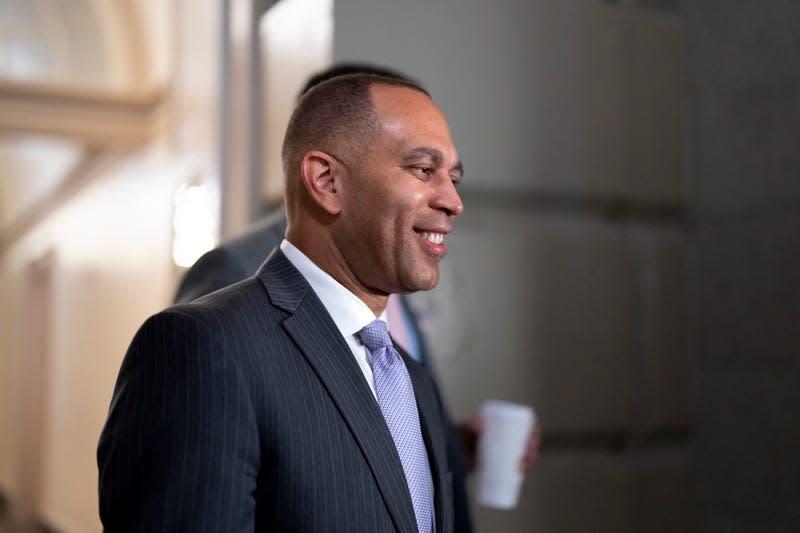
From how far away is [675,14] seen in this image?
4.86 feet

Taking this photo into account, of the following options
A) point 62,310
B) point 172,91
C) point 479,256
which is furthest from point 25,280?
point 479,256

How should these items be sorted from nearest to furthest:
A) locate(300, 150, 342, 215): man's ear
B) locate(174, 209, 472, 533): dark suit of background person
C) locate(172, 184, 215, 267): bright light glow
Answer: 1. locate(300, 150, 342, 215): man's ear
2. locate(174, 209, 472, 533): dark suit of background person
3. locate(172, 184, 215, 267): bright light glow

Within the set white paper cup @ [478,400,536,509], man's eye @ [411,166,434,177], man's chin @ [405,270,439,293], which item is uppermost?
man's eye @ [411,166,434,177]

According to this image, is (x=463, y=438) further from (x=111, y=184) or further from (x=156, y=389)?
(x=111, y=184)

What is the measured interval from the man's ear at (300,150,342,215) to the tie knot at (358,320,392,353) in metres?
0.08

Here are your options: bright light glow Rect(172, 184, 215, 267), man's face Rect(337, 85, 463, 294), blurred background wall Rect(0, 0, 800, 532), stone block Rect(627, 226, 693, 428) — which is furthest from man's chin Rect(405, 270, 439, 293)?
bright light glow Rect(172, 184, 215, 267)

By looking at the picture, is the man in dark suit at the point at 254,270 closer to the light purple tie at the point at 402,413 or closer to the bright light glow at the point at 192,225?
the light purple tie at the point at 402,413

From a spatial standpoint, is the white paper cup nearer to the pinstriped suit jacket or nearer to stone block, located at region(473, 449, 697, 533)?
stone block, located at region(473, 449, 697, 533)

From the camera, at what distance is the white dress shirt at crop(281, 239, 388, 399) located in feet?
2.10

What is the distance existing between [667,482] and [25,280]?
180 inches

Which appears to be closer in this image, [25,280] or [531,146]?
[531,146]

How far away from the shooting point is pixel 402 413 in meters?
0.64

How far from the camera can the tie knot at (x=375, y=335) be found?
65 cm

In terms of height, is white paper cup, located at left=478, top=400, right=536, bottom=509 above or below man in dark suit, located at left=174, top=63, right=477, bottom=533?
below
